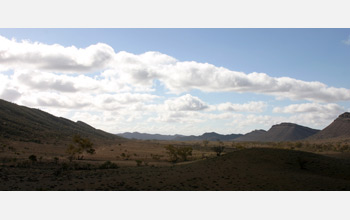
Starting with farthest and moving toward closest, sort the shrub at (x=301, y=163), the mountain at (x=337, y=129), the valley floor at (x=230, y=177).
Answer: the mountain at (x=337, y=129) → the shrub at (x=301, y=163) → the valley floor at (x=230, y=177)

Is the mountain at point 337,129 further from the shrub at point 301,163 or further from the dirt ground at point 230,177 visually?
the dirt ground at point 230,177

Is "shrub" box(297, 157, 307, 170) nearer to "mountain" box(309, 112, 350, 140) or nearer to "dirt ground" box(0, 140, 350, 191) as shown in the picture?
"dirt ground" box(0, 140, 350, 191)

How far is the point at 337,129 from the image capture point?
15588 centimetres

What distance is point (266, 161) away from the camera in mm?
29000

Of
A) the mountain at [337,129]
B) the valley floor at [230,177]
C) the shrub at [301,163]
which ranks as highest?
the mountain at [337,129]

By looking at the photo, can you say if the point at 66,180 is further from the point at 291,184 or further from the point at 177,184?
the point at 291,184

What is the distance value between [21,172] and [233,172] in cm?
1903

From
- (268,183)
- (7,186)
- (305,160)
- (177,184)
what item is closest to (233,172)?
(268,183)

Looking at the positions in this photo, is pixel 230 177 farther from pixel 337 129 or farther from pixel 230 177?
pixel 337 129

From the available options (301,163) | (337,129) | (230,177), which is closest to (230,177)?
(230,177)

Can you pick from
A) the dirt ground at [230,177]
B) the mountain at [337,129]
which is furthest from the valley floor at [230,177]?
the mountain at [337,129]

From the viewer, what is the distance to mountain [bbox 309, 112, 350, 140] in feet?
489

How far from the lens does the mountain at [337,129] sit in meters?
149

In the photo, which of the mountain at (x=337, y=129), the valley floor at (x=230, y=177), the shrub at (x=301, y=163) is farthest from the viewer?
the mountain at (x=337, y=129)
